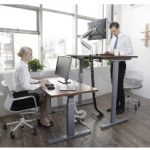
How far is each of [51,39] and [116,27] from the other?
1687 mm

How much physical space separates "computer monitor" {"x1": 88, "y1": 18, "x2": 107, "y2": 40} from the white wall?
1.98m

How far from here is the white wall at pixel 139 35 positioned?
15.5 ft

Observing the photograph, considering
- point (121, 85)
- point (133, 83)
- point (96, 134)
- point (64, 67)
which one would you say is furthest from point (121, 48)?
point (96, 134)

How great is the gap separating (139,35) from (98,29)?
83.6 inches

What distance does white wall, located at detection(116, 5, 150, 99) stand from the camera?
15.5 feet

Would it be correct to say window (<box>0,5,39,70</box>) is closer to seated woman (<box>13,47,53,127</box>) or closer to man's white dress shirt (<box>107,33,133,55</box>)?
seated woman (<box>13,47,53,127</box>)

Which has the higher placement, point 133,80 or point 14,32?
point 14,32

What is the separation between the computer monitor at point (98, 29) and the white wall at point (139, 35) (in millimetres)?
1978

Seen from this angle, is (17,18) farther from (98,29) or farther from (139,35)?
(139,35)

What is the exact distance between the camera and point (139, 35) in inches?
193

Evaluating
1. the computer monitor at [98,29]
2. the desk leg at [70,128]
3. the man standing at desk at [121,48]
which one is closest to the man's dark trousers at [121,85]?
the man standing at desk at [121,48]

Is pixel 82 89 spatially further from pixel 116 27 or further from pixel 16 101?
pixel 116 27

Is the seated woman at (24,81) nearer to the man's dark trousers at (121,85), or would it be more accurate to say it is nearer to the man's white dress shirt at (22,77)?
the man's white dress shirt at (22,77)

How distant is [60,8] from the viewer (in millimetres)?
4602
